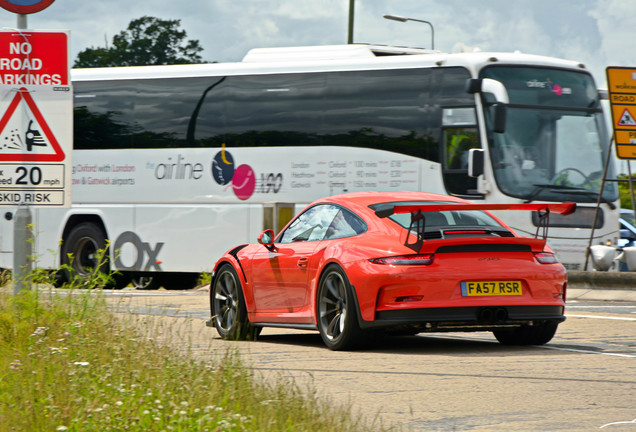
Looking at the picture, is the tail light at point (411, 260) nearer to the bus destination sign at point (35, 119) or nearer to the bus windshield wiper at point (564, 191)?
the bus destination sign at point (35, 119)

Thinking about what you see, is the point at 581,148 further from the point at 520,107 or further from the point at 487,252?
the point at 487,252

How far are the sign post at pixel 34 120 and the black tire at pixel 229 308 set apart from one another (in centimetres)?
236

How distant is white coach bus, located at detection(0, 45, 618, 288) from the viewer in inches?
754

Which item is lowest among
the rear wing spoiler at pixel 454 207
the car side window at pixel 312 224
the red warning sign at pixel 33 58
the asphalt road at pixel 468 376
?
the asphalt road at pixel 468 376

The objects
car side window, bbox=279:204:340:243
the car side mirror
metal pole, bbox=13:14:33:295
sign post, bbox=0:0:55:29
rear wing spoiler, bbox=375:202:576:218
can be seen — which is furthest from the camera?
the car side mirror

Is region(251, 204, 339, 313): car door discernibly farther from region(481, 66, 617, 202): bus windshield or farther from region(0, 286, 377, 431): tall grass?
region(481, 66, 617, 202): bus windshield

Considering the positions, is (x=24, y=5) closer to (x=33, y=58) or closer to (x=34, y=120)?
(x=33, y=58)

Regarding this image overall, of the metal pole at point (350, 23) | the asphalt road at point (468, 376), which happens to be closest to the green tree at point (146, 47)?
the metal pole at point (350, 23)

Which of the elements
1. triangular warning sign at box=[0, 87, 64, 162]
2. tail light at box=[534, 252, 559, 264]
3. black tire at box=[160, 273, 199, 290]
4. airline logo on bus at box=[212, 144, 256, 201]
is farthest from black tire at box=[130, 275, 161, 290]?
tail light at box=[534, 252, 559, 264]

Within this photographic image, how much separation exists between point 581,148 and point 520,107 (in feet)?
4.21

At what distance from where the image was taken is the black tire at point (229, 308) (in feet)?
36.7

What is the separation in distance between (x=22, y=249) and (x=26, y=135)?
3.28 ft

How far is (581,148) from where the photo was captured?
767 inches

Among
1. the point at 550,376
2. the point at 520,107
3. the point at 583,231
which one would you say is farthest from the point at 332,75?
the point at 550,376
